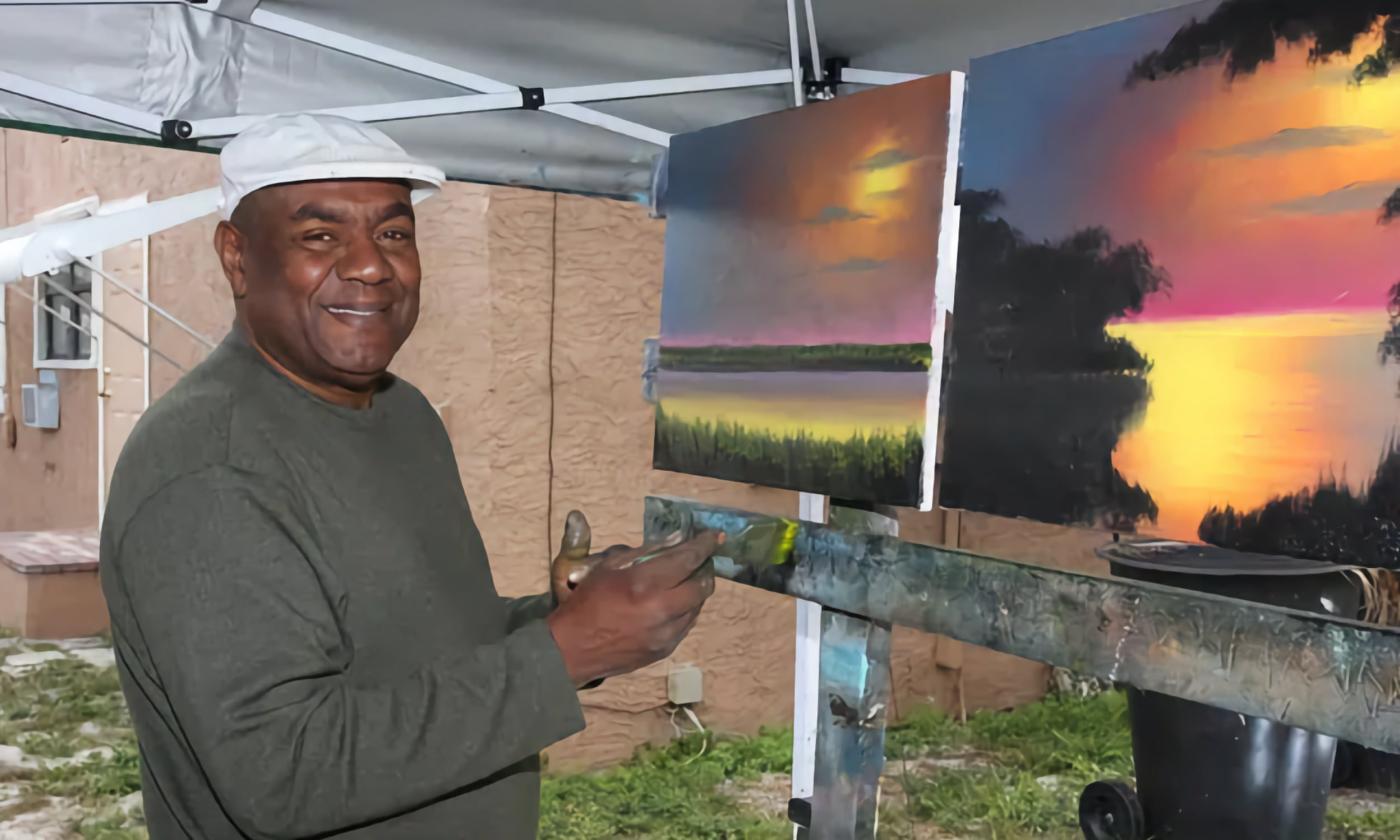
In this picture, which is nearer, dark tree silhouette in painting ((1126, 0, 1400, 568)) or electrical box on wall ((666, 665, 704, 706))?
dark tree silhouette in painting ((1126, 0, 1400, 568))

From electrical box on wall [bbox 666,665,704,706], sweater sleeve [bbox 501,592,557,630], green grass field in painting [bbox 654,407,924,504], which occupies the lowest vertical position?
electrical box on wall [bbox 666,665,704,706]

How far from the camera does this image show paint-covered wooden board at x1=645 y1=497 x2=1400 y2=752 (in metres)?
0.99

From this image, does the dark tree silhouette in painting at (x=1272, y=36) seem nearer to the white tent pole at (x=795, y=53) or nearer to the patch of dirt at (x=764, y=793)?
the white tent pole at (x=795, y=53)

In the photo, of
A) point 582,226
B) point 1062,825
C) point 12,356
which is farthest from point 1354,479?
point 12,356

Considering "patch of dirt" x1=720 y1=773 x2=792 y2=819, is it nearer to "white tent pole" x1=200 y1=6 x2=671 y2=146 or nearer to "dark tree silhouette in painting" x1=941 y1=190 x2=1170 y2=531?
"white tent pole" x1=200 y1=6 x2=671 y2=146

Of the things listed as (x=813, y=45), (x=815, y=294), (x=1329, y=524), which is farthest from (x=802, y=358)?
(x=1329, y=524)

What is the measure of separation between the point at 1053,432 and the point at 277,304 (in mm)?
855

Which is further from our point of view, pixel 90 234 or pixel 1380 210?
pixel 90 234

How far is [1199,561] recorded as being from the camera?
86.2 inches

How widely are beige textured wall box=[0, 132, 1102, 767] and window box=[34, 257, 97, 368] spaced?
326cm

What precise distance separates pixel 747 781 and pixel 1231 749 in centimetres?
183

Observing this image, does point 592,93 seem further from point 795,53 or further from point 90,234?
point 90,234

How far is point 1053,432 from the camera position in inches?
49.5

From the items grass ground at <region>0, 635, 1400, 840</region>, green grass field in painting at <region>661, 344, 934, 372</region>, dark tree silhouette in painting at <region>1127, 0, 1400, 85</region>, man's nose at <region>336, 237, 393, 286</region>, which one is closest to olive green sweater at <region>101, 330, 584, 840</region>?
man's nose at <region>336, 237, 393, 286</region>
